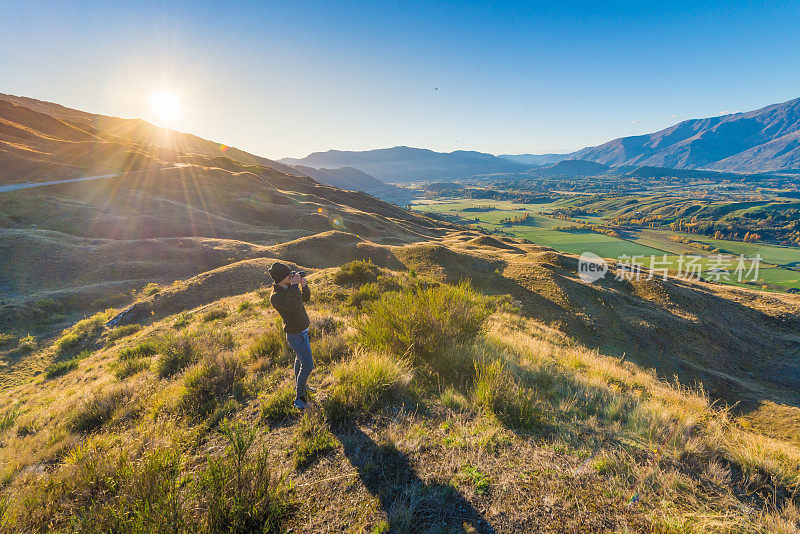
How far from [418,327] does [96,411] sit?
22.3 feet

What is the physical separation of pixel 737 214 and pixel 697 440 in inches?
8500

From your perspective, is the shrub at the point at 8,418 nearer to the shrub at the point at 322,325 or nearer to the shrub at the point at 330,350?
the shrub at the point at 322,325

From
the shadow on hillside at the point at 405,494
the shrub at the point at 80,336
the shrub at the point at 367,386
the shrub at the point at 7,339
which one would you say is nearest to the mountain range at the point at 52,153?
the shrub at the point at 7,339

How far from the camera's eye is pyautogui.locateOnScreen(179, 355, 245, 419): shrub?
18.0ft

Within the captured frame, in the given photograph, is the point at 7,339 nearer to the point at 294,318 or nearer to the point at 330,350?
the point at 330,350

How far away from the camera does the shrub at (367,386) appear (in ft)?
16.1

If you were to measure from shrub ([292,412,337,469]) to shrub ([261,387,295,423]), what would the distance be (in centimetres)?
50

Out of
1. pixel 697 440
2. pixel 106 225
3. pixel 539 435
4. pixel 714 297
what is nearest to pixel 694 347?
pixel 714 297

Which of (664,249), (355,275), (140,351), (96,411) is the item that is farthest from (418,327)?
(664,249)

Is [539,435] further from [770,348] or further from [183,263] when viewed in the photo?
[770,348]

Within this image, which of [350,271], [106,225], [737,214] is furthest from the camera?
[737,214]

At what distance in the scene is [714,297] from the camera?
82.0 ft

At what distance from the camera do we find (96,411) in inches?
225

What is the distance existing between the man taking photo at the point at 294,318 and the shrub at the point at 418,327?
185 cm
